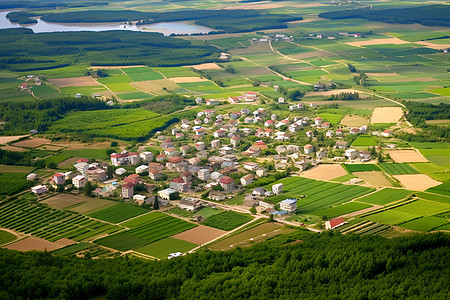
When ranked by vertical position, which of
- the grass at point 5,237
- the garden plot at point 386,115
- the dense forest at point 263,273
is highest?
the dense forest at point 263,273

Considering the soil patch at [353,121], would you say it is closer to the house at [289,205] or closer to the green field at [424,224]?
the house at [289,205]

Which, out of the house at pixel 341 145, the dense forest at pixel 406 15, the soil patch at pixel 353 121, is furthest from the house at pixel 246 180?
the dense forest at pixel 406 15

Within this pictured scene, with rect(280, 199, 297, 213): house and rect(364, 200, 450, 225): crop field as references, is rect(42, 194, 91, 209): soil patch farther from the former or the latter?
rect(364, 200, 450, 225): crop field

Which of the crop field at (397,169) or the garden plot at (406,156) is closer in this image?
the crop field at (397,169)

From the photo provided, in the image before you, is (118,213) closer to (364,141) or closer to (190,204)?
(190,204)

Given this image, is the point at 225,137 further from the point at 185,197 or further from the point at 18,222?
the point at 18,222

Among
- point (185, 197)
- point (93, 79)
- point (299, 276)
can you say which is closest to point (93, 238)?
point (185, 197)
